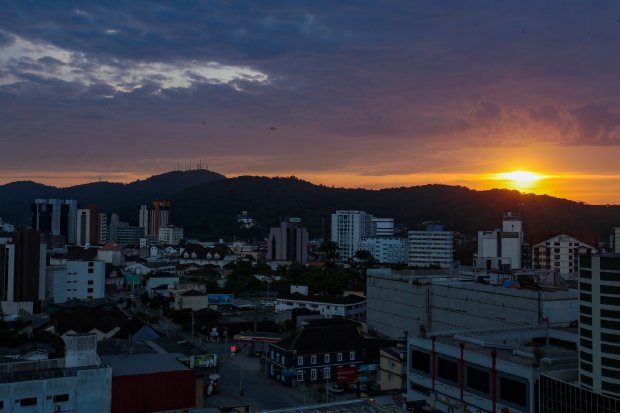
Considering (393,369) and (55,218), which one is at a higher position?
(55,218)

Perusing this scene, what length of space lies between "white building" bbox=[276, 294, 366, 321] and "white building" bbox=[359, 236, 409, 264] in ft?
107

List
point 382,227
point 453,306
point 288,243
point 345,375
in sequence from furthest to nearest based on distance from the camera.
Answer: point 382,227 → point 288,243 → point 453,306 → point 345,375

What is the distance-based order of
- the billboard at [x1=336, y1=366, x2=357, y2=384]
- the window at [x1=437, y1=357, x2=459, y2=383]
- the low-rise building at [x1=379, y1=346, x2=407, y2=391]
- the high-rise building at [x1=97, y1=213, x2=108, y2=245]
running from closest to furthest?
1. the window at [x1=437, y1=357, x2=459, y2=383]
2. the low-rise building at [x1=379, y1=346, x2=407, y2=391]
3. the billboard at [x1=336, y1=366, x2=357, y2=384]
4. the high-rise building at [x1=97, y1=213, x2=108, y2=245]

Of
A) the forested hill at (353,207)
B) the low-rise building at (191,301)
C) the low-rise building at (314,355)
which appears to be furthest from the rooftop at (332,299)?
the forested hill at (353,207)

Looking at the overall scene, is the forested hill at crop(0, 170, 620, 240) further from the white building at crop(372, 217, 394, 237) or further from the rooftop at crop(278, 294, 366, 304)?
Answer: the rooftop at crop(278, 294, 366, 304)

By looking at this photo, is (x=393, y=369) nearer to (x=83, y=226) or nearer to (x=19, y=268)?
(x=19, y=268)

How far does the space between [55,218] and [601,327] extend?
76.5m

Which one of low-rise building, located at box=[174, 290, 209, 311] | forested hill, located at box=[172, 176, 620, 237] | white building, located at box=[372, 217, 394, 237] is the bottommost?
low-rise building, located at box=[174, 290, 209, 311]

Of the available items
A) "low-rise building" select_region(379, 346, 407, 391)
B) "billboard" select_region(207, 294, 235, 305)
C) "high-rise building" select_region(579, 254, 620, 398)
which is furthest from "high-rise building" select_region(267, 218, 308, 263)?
"high-rise building" select_region(579, 254, 620, 398)

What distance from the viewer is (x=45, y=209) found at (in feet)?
257

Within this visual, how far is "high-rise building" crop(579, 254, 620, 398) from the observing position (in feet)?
32.2

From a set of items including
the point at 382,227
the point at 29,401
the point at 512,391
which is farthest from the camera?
the point at 382,227

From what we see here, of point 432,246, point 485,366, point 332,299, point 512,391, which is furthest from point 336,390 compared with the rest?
point 432,246

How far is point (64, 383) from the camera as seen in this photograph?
469 inches
